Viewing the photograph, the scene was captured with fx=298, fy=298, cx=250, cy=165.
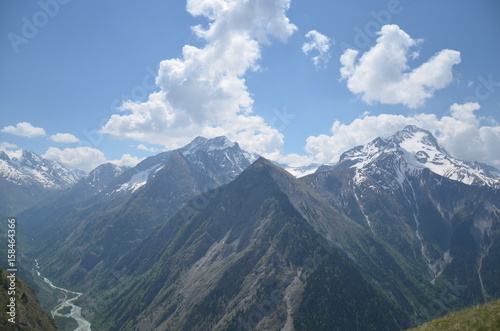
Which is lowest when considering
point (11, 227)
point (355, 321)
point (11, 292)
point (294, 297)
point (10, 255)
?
point (355, 321)

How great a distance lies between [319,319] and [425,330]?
167 m

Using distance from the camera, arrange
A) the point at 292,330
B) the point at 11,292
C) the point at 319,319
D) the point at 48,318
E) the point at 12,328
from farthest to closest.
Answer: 1. the point at 319,319
2. the point at 292,330
3. the point at 48,318
4. the point at 11,292
5. the point at 12,328

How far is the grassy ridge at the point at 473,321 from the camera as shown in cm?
3666

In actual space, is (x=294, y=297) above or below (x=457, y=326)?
below

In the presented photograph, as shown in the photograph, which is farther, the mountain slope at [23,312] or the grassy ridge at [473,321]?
the mountain slope at [23,312]

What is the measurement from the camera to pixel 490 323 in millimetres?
36625

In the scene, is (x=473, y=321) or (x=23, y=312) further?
(x=23, y=312)

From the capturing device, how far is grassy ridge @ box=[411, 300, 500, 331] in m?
36.7

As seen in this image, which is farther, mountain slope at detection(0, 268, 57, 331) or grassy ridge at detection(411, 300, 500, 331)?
mountain slope at detection(0, 268, 57, 331)

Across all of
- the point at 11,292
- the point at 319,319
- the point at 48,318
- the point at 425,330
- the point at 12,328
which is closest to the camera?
the point at 425,330

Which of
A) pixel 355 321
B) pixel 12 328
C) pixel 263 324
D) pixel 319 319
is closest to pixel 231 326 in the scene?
pixel 263 324

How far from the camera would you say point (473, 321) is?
37.8m

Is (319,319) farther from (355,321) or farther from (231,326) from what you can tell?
(231,326)

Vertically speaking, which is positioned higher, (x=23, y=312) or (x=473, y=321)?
(x=23, y=312)
